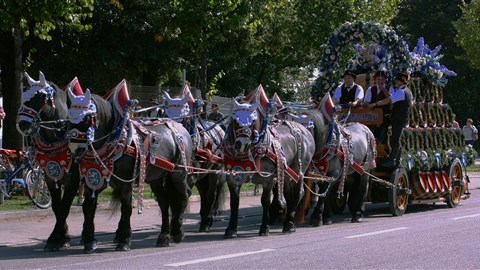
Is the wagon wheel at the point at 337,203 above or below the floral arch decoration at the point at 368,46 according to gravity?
below

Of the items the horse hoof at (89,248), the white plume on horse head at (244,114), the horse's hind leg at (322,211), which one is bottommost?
the horse hoof at (89,248)

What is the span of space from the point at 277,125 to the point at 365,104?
310 cm

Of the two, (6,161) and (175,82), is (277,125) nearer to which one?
(6,161)

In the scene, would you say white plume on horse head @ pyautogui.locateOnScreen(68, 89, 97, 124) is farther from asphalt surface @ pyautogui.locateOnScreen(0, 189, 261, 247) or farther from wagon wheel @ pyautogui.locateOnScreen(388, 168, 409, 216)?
wagon wheel @ pyautogui.locateOnScreen(388, 168, 409, 216)

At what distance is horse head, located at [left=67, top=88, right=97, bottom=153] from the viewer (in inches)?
425

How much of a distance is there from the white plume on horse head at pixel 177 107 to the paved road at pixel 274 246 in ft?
6.59

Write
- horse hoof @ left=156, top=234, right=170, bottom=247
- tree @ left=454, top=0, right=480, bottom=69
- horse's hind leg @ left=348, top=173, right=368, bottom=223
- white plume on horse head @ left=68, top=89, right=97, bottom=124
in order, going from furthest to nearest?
tree @ left=454, top=0, right=480, bottom=69, horse's hind leg @ left=348, top=173, right=368, bottom=223, horse hoof @ left=156, top=234, right=170, bottom=247, white plume on horse head @ left=68, top=89, right=97, bottom=124

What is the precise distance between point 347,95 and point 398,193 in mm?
2188

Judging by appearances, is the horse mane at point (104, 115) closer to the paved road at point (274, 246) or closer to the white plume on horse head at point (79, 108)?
the white plume on horse head at point (79, 108)

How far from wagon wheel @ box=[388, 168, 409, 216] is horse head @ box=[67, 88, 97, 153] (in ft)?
23.1

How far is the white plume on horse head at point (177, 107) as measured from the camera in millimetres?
13633

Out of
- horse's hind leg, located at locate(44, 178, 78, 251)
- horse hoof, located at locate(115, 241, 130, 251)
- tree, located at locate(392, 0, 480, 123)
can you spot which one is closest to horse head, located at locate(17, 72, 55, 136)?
horse's hind leg, located at locate(44, 178, 78, 251)

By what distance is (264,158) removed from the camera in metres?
13.0

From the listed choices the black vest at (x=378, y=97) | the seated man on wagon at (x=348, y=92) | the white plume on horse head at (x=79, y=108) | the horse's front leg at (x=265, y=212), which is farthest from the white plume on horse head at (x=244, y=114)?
the black vest at (x=378, y=97)
